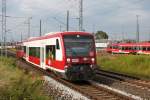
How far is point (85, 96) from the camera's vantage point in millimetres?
16078

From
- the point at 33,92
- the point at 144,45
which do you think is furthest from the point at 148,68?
the point at 144,45

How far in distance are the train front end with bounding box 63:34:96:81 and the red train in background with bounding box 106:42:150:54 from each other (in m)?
47.0

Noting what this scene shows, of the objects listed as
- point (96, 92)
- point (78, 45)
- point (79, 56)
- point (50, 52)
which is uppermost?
point (78, 45)

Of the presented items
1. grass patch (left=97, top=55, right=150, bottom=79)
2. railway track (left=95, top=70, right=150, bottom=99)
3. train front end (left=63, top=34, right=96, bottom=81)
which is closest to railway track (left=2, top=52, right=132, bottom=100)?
train front end (left=63, top=34, right=96, bottom=81)

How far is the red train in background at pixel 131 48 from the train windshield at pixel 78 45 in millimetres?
46967

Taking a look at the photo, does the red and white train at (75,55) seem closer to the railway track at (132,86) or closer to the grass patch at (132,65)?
the railway track at (132,86)

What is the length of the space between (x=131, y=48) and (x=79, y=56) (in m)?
56.0

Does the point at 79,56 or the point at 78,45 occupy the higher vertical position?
the point at 78,45

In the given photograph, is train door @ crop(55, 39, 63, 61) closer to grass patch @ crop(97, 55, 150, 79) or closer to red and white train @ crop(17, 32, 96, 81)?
red and white train @ crop(17, 32, 96, 81)

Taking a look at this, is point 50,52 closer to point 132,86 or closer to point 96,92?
point 132,86

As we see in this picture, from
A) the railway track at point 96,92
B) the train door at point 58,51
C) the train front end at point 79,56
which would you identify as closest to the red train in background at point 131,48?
the train door at point 58,51

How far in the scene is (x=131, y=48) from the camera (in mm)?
75438

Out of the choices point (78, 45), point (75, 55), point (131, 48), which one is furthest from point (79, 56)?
point (131, 48)

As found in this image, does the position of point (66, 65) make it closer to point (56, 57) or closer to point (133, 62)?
point (56, 57)
